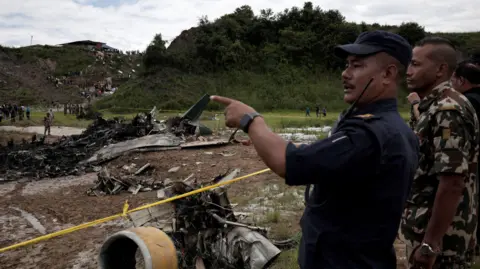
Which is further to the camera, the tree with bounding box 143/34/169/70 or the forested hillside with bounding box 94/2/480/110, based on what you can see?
the tree with bounding box 143/34/169/70

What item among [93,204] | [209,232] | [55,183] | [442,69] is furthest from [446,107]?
[55,183]

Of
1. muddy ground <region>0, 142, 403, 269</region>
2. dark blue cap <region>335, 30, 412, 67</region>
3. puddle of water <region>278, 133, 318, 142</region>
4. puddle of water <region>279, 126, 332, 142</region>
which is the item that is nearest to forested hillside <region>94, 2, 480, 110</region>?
puddle of water <region>279, 126, 332, 142</region>

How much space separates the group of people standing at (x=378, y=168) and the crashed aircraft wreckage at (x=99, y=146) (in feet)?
32.4

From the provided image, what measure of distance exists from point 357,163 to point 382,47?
0.57m

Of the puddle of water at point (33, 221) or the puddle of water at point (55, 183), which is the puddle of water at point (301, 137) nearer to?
the puddle of water at point (55, 183)

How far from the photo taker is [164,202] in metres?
3.98

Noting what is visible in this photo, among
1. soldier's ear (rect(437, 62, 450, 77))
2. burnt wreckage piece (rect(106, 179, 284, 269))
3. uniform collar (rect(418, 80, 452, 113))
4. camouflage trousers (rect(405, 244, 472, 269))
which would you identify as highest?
soldier's ear (rect(437, 62, 450, 77))

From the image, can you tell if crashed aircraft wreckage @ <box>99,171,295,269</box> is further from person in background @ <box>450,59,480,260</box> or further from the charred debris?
person in background @ <box>450,59,480,260</box>

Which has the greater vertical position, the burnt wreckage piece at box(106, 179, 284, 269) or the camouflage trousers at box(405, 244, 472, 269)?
the camouflage trousers at box(405, 244, 472, 269)

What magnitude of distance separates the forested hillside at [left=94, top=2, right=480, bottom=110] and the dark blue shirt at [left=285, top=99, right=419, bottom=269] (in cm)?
2953

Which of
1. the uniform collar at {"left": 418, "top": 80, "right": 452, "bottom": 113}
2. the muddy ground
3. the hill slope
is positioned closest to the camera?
the uniform collar at {"left": 418, "top": 80, "right": 452, "bottom": 113}

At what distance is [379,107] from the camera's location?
156cm

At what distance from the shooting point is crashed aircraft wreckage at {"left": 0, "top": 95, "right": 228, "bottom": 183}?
37.7ft

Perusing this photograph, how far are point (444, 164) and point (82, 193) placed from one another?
28.1 ft
